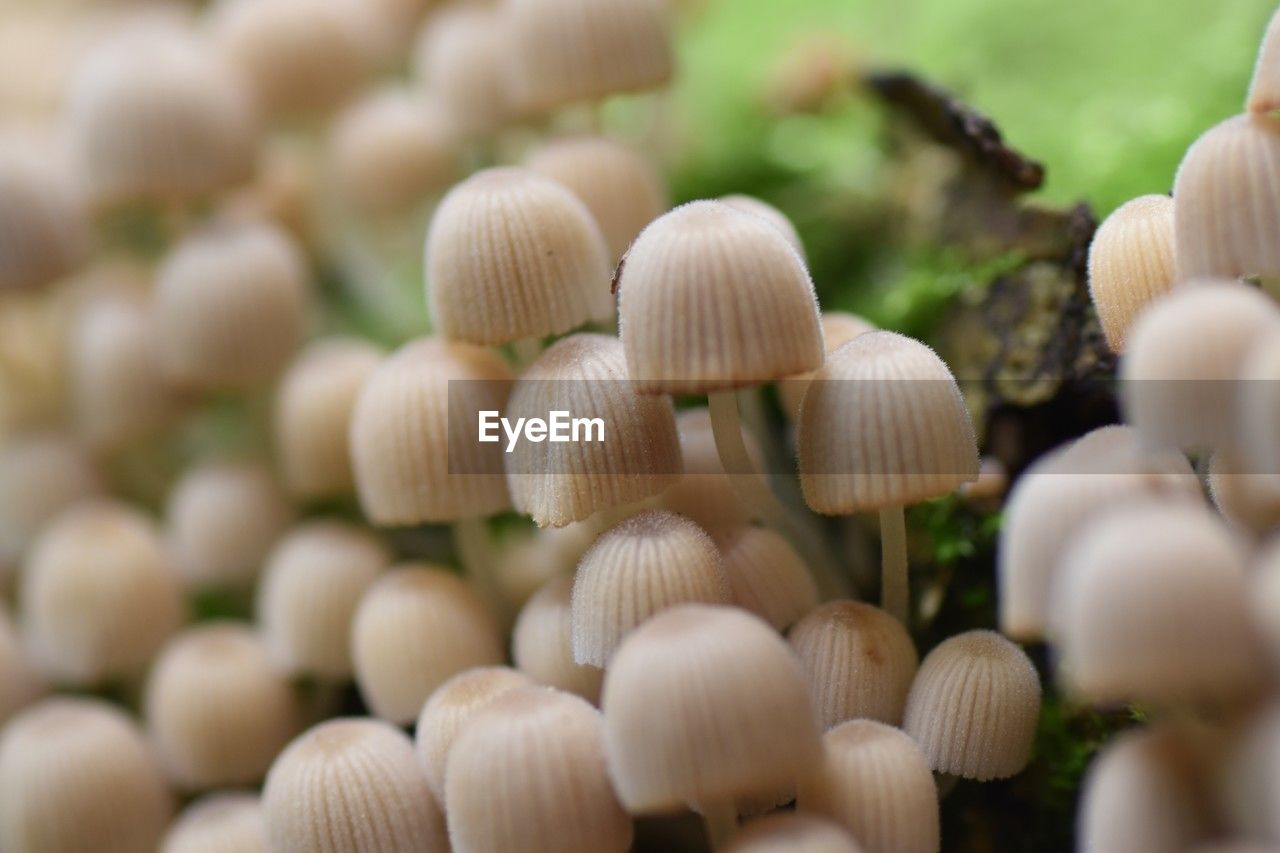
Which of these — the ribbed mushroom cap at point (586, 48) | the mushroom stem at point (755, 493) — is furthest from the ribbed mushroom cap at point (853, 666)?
the ribbed mushroom cap at point (586, 48)

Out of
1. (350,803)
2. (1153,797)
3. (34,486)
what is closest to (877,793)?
(1153,797)

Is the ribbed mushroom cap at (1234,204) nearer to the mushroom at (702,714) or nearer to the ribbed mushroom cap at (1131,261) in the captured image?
the ribbed mushroom cap at (1131,261)

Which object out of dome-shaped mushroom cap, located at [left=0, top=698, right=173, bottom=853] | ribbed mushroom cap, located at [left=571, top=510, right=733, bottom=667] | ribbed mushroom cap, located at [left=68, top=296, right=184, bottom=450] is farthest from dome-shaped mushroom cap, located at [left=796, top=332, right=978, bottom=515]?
ribbed mushroom cap, located at [left=68, top=296, right=184, bottom=450]

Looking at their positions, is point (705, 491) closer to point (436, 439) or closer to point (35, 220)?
point (436, 439)

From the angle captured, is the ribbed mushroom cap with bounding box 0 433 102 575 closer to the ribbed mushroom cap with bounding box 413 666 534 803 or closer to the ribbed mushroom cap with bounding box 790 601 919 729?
the ribbed mushroom cap with bounding box 413 666 534 803

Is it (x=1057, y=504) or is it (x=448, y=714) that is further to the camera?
(x=448, y=714)
